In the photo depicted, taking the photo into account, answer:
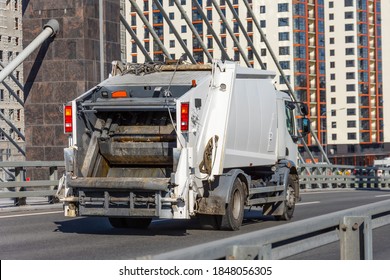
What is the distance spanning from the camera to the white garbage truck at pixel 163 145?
16516mm

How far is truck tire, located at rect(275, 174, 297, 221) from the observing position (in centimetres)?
2081

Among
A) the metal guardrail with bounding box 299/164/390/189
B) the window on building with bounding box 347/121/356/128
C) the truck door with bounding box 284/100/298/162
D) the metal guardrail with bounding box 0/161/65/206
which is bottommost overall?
the metal guardrail with bounding box 299/164/390/189

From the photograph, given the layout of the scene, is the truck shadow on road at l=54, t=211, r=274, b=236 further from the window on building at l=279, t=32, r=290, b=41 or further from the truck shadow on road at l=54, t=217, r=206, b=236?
the window on building at l=279, t=32, r=290, b=41

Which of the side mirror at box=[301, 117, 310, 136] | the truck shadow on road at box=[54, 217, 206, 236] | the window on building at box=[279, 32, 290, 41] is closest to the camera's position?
the truck shadow on road at box=[54, 217, 206, 236]

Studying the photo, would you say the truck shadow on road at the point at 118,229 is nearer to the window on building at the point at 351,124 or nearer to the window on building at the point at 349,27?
the window on building at the point at 351,124

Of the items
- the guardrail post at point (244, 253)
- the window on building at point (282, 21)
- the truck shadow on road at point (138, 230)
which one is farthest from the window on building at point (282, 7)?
the guardrail post at point (244, 253)

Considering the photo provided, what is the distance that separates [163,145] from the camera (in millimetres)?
17328

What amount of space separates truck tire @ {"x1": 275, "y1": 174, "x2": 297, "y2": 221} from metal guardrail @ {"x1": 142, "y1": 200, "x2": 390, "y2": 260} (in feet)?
32.0

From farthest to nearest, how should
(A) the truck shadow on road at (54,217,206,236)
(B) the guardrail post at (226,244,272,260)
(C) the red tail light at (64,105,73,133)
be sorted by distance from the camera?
1. (A) the truck shadow on road at (54,217,206,236)
2. (C) the red tail light at (64,105,73,133)
3. (B) the guardrail post at (226,244,272,260)

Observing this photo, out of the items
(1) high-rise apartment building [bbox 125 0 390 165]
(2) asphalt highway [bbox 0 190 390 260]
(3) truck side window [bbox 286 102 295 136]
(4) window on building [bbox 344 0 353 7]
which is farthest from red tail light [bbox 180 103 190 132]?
(4) window on building [bbox 344 0 353 7]

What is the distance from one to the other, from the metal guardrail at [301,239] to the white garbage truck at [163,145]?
591cm

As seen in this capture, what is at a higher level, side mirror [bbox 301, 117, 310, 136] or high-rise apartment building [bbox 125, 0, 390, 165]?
high-rise apartment building [bbox 125, 0, 390, 165]

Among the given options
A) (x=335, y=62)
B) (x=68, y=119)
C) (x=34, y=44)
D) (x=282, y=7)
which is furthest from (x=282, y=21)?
(x=68, y=119)
